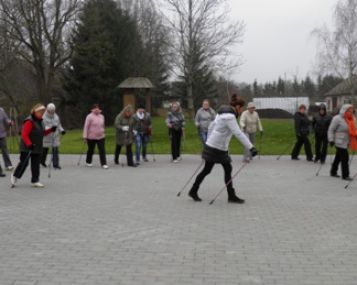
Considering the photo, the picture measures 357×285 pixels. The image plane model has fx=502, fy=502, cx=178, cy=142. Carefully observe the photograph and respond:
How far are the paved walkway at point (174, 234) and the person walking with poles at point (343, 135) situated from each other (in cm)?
51

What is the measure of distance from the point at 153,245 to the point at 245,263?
1.24m

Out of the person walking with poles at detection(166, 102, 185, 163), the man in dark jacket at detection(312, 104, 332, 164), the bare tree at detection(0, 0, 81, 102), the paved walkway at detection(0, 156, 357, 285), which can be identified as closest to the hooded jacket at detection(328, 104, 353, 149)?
the paved walkway at detection(0, 156, 357, 285)

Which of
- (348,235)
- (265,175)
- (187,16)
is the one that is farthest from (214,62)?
(348,235)

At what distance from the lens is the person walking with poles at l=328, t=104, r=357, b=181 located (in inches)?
448

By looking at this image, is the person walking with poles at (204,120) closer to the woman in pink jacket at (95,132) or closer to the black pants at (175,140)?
the black pants at (175,140)

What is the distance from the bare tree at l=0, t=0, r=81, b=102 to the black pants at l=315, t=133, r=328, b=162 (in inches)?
1105

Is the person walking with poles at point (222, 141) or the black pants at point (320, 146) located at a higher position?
the person walking with poles at point (222, 141)

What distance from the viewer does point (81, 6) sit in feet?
134

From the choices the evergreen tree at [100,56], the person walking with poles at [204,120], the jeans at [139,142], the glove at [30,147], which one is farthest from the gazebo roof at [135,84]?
the glove at [30,147]

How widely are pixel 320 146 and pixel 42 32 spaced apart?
96.1 feet

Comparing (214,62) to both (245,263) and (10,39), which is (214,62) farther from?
(245,263)

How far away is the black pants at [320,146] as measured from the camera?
14609 millimetres

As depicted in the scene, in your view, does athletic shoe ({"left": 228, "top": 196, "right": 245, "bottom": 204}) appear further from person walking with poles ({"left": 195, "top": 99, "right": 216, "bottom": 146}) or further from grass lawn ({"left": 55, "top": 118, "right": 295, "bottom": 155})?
grass lawn ({"left": 55, "top": 118, "right": 295, "bottom": 155})

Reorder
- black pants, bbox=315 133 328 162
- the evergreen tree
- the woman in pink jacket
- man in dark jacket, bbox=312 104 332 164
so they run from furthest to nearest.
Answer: the evergreen tree
man in dark jacket, bbox=312 104 332 164
black pants, bbox=315 133 328 162
the woman in pink jacket
